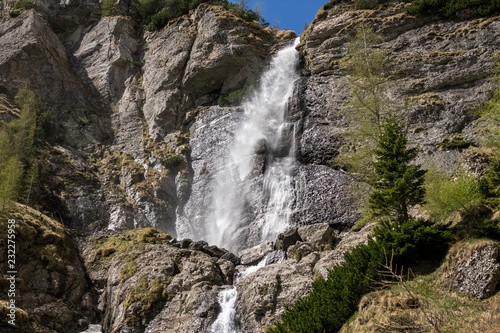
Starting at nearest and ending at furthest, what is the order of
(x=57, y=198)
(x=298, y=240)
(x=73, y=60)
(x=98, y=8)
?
(x=298, y=240) → (x=57, y=198) → (x=73, y=60) → (x=98, y=8)

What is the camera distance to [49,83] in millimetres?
37969

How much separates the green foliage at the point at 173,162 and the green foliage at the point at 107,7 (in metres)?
25.0

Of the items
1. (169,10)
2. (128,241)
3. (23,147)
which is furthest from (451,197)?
(169,10)

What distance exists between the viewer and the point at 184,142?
35.8 meters

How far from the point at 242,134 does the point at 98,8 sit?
100 ft

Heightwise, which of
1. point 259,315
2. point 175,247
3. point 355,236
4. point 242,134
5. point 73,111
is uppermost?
point 73,111

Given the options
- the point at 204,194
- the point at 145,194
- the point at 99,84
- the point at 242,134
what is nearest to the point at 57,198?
the point at 145,194

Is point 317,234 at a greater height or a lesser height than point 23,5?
lesser

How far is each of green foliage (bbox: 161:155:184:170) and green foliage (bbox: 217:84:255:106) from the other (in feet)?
22.3

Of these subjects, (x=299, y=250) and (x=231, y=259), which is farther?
(x=231, y=259)

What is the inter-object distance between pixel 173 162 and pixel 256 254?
15462 millimetres

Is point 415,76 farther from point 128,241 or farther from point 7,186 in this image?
point 7,186

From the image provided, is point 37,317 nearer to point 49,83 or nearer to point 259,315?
point 259,315

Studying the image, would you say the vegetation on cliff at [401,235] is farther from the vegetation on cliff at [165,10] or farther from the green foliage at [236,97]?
the vegetation on cliff at [165,10]
